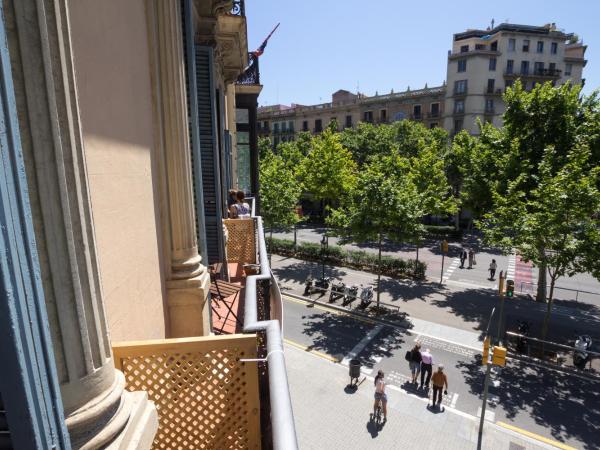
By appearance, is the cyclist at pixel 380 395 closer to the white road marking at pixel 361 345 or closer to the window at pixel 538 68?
the white road marking at pixel 361 345

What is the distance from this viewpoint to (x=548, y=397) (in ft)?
37.4

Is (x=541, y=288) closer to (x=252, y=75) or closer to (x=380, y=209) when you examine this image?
(x=380, y=209)

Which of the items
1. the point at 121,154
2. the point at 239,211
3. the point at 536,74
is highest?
the point at 536,74

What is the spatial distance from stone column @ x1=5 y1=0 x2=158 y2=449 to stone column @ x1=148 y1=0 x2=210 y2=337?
263 cm

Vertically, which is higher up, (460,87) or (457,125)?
(460,87)

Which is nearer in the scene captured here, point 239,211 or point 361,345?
point 239,211

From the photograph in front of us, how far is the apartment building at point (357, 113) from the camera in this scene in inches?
1898

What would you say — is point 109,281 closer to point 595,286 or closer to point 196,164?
point 196,164

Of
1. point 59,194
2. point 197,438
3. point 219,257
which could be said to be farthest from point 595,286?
point 59,194

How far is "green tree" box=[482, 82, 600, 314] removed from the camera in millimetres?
12344

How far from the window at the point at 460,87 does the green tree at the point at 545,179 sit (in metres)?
30.2

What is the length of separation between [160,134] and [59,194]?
2933 mm

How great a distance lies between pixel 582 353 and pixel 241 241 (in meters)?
12.8

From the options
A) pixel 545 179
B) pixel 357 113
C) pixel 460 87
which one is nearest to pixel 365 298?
pixel 545 179
